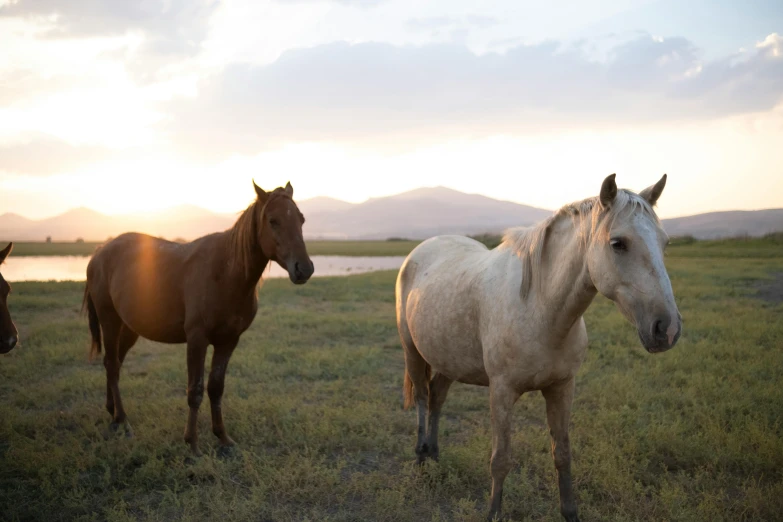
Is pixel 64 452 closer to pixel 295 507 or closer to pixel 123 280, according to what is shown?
pixel 123 280

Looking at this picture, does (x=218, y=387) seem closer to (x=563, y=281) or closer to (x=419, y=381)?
(x=419, y=381)

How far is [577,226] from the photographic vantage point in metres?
3.00

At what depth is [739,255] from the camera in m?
24.4

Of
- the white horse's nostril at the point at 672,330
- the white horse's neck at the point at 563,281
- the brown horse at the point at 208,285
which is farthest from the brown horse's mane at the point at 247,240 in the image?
the white horse's nostril at the point at 672,330

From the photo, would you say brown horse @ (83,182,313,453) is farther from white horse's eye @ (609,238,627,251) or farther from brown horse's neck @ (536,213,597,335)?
white horse's eye @ (609,238,627,251)

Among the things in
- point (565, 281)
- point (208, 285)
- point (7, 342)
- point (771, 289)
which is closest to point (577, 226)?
point (565, 281)

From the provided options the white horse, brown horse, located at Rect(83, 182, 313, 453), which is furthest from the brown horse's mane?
the white horse

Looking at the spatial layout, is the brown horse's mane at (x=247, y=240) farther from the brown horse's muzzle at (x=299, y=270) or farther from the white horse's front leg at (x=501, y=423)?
the white horse's front leg at (x=501, y=423)

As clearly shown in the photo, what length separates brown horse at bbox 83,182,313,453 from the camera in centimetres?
454

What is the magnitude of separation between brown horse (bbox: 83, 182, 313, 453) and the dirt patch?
13188 millimetres

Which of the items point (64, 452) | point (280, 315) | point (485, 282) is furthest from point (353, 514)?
point (280, 315)

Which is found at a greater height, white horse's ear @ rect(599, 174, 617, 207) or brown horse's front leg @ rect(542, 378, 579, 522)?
white horse's ear @ rect(599, 174, 617, 207)

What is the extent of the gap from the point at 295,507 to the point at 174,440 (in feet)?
6.35

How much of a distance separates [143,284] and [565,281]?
14.6ft
